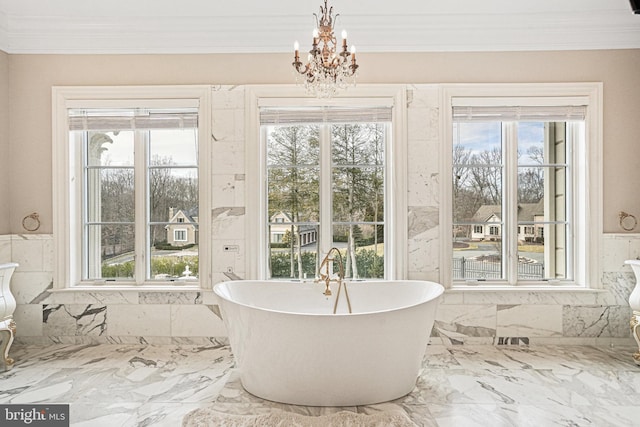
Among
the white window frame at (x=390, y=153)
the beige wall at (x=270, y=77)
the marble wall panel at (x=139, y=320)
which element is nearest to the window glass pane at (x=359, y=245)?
the white window frame at (x=390, y=153)

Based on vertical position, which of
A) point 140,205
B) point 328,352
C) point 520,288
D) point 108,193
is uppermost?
point 108,193

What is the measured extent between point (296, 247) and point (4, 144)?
8.30 ft

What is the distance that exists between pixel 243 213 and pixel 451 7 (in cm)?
228

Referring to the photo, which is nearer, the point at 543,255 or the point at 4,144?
the point at 4,144

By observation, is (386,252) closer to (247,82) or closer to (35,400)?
(247,82)

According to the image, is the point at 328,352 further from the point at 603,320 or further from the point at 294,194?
the point at 603,320

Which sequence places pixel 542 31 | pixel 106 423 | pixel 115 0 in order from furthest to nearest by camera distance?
pixel 542 31 < pixel 115 0 < pixel 106 423

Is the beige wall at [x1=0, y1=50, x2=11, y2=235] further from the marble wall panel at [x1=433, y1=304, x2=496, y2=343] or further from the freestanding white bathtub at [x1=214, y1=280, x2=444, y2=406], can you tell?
the marble wall panel at [x1=433, y1=304, x2=496, y2=343]

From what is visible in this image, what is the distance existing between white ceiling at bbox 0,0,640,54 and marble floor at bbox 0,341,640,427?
2.43 metres

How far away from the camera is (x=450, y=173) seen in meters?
3.29

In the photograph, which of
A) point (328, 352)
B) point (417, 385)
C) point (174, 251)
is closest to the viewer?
point (328, 352)

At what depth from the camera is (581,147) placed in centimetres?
332

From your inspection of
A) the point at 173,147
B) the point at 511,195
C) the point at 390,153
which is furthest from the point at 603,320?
the point at 173,147

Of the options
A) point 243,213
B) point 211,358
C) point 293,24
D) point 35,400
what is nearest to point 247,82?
point 293,24
